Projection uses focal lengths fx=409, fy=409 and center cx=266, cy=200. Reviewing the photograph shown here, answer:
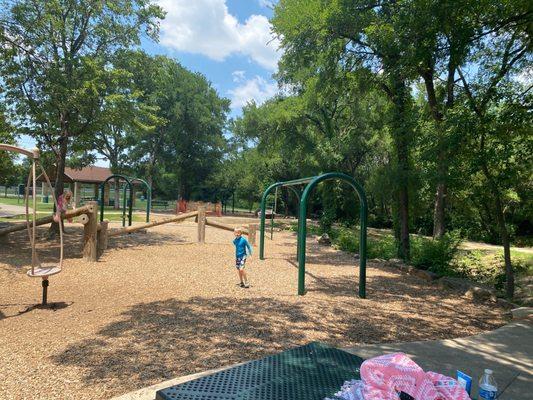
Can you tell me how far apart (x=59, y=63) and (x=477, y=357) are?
38.2ft

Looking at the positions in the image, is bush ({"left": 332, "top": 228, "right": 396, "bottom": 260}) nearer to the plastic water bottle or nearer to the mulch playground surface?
the mulch playground surface

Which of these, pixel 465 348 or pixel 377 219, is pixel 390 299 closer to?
pixel 465 348

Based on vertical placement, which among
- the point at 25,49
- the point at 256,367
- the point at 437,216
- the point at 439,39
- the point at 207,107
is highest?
the point at 207,107

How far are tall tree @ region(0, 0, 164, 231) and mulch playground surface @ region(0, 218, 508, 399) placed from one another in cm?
358

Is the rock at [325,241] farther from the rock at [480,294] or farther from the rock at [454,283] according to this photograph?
the rock at [480,294]

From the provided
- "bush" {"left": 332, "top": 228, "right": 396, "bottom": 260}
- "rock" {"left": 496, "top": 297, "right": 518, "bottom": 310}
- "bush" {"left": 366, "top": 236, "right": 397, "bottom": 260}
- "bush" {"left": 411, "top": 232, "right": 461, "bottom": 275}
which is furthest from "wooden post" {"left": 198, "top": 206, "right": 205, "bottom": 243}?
"rock" {"left": 496, "top": 297, "right": 518, "bottom": 310}

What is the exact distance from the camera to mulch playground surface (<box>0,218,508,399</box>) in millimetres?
3623

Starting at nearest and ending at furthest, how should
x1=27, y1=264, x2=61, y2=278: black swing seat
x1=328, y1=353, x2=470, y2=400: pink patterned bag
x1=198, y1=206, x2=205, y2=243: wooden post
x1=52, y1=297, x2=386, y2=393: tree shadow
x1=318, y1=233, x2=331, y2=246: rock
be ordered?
x1=328, y1=353, x2=470, y2=400: pink patterned bag, x1=52, y1=297, x2=386, y2=393: tree shadow, x1=27, y1=264, x2=61, y2=278: black swing seat, x1=198, y1=206, x2=205, y2=243: wooden post, x1=318, y1=233, x2=331, y2=246: rock

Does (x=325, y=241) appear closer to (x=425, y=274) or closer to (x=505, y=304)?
(x=425, y=274)

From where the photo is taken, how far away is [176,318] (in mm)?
5227

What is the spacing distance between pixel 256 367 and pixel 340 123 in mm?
19797

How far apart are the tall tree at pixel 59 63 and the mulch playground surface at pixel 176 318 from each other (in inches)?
141

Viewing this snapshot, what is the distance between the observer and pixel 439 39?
7.16m

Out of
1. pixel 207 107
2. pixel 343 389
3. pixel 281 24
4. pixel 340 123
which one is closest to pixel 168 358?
pixel 343 389
